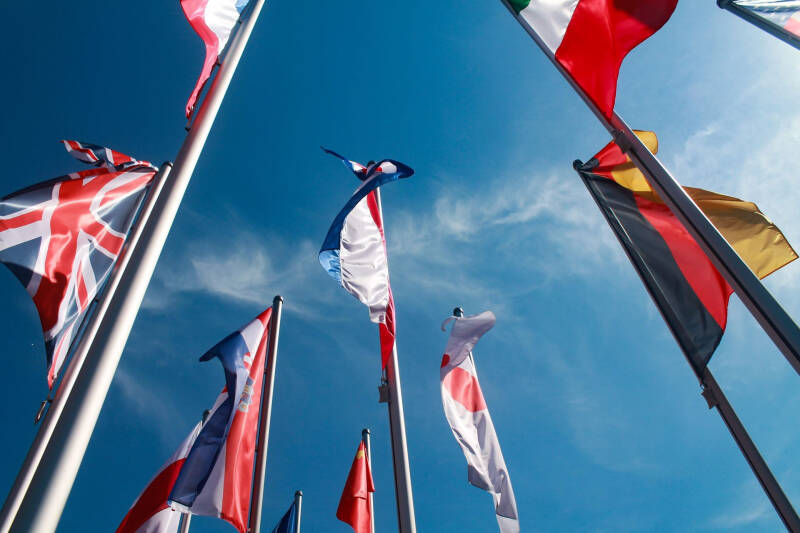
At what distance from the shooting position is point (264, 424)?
28.3ft

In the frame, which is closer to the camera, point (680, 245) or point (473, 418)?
point (680, 245)

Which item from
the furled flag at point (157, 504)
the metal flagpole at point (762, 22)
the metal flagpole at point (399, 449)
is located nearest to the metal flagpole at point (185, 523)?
the furled flag at point (157, 504)

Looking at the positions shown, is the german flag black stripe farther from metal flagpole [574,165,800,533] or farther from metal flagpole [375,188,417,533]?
metal flagpole [375,188,417,533]

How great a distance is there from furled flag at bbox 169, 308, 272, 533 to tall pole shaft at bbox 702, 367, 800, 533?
19.4ft

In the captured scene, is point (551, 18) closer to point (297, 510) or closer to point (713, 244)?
point (713, 244)

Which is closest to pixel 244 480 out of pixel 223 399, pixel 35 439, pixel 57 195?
pixel 223 399

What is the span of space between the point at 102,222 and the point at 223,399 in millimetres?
3208

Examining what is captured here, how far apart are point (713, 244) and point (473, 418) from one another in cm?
488

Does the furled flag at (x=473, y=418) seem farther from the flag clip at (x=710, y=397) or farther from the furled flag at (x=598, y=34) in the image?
the furled flag at (x=598, y=34)

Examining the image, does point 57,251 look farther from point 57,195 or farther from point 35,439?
point 35,439

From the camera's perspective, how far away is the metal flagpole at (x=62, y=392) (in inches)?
221

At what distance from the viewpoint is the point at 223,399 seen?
8.30 metres

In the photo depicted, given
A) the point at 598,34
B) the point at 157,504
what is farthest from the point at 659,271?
the point at 157,504

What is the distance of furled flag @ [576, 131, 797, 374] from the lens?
6223 millimetres
